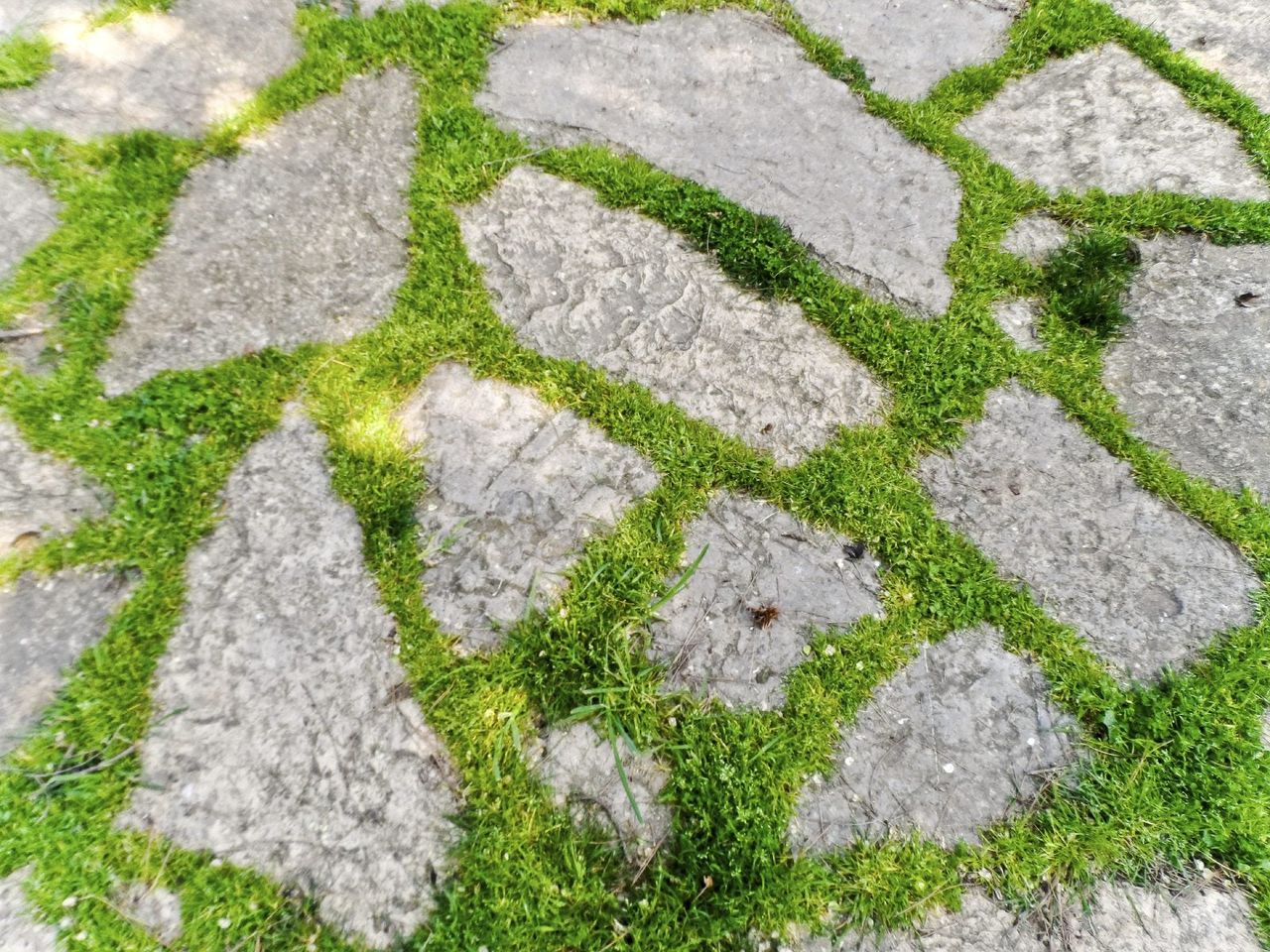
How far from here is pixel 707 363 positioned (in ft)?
8.05

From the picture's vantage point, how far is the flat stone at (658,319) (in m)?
2.40

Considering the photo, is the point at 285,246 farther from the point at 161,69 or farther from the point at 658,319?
the point at 658,319

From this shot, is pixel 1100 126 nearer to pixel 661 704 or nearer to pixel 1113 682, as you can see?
pixel 1113 682

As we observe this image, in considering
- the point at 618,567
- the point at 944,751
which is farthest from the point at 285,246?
the point at 944,751

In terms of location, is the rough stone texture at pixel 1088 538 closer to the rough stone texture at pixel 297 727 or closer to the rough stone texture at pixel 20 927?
the rough stone texture at pixel 297 727

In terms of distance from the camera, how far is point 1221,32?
325 centimetres

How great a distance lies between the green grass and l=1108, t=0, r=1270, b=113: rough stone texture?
77 cm

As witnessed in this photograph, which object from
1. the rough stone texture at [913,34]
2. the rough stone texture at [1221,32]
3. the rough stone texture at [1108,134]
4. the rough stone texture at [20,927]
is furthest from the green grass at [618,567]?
the rough stone texture at [1221,32]

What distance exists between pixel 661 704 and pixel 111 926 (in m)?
1.29

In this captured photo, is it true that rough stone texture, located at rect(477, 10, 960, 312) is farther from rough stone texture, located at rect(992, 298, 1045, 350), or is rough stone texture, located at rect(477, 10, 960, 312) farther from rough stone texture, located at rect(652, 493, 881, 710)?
rough stone texture, located at rect(652, 493, 881, 710)

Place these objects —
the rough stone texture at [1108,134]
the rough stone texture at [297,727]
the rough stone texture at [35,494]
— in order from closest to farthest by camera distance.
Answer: the rough stone texture at [297,727]
the rough stone texture at [35,494]
the rough stone texture at [1108,134]

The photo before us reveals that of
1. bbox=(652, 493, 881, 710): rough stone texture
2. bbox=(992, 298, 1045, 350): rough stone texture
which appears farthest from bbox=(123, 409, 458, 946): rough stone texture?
bbox=(992, 298, 1045, 350): rough stone texture

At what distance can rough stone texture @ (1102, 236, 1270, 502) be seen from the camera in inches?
95.0

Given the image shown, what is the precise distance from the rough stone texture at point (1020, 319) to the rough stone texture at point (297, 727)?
2184mm
